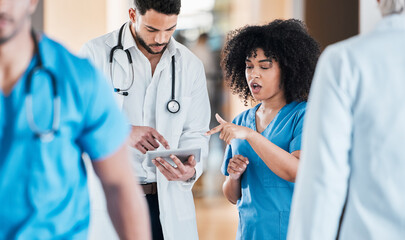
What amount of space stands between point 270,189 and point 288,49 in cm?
53

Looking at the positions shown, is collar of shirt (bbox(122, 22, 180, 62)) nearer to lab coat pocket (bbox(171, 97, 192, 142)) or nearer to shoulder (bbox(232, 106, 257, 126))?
lab coat pocket (bbox(171, 97, 192, 142))

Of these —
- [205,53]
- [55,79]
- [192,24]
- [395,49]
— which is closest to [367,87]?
[395,49]

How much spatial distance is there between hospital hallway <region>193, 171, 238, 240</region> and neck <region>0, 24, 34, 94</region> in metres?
3.40

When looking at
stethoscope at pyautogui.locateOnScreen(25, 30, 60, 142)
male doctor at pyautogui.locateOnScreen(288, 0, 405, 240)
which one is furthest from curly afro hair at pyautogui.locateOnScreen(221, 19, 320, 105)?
stethoscope at pyautogui.locateOnScreen(25, 30, 60, 142)

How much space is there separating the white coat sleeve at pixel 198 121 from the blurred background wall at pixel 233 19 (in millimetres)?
974

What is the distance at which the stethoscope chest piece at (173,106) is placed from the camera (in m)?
1.92

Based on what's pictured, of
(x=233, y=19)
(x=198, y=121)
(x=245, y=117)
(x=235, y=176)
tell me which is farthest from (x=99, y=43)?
(x=233, y=19)

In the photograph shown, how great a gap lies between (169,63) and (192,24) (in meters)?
5.06

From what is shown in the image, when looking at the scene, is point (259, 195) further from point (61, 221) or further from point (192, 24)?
point (192, 24)

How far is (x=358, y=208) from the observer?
0.99 meters

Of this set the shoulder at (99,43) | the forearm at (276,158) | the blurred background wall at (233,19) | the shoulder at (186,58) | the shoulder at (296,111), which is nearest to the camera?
the forearm at (276,158)

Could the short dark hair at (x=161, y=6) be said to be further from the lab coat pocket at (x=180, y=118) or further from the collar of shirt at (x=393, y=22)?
the collar of shirt at (x=393, y=22)

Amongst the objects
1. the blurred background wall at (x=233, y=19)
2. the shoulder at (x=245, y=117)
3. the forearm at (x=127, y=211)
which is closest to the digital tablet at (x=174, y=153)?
the shoulder at (x=245, y=117)

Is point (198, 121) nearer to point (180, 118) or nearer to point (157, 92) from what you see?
point (180, 118)
